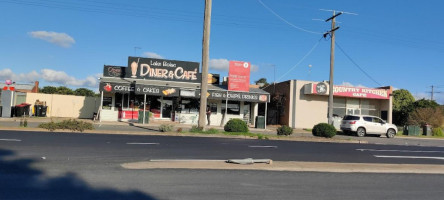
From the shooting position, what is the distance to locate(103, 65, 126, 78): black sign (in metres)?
29.4

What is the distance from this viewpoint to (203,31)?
21172mm

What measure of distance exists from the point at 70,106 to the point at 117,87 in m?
9.00

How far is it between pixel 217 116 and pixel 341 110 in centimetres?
1261

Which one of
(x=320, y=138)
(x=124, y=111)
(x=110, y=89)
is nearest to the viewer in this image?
(x=320, y=138)

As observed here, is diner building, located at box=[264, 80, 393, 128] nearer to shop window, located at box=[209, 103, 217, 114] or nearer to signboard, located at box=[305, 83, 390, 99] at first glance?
signboard, located at box=[305, 83, 390, 99]

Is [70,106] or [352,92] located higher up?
[352,92]

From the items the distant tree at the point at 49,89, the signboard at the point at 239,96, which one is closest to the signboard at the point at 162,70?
the signboard at the point at 239,96

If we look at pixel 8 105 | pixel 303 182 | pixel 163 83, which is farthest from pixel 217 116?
pixel 303 182

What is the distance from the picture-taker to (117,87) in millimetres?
26875

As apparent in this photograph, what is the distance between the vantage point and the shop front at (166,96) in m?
28.0

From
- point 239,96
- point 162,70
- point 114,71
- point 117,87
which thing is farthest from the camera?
point 162,70

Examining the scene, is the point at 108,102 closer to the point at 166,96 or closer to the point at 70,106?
the point at 166,96

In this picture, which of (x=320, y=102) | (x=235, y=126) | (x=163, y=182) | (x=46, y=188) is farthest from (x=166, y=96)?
(x=46, y=188)

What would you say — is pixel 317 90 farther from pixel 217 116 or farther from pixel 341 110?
pixel 217 116
